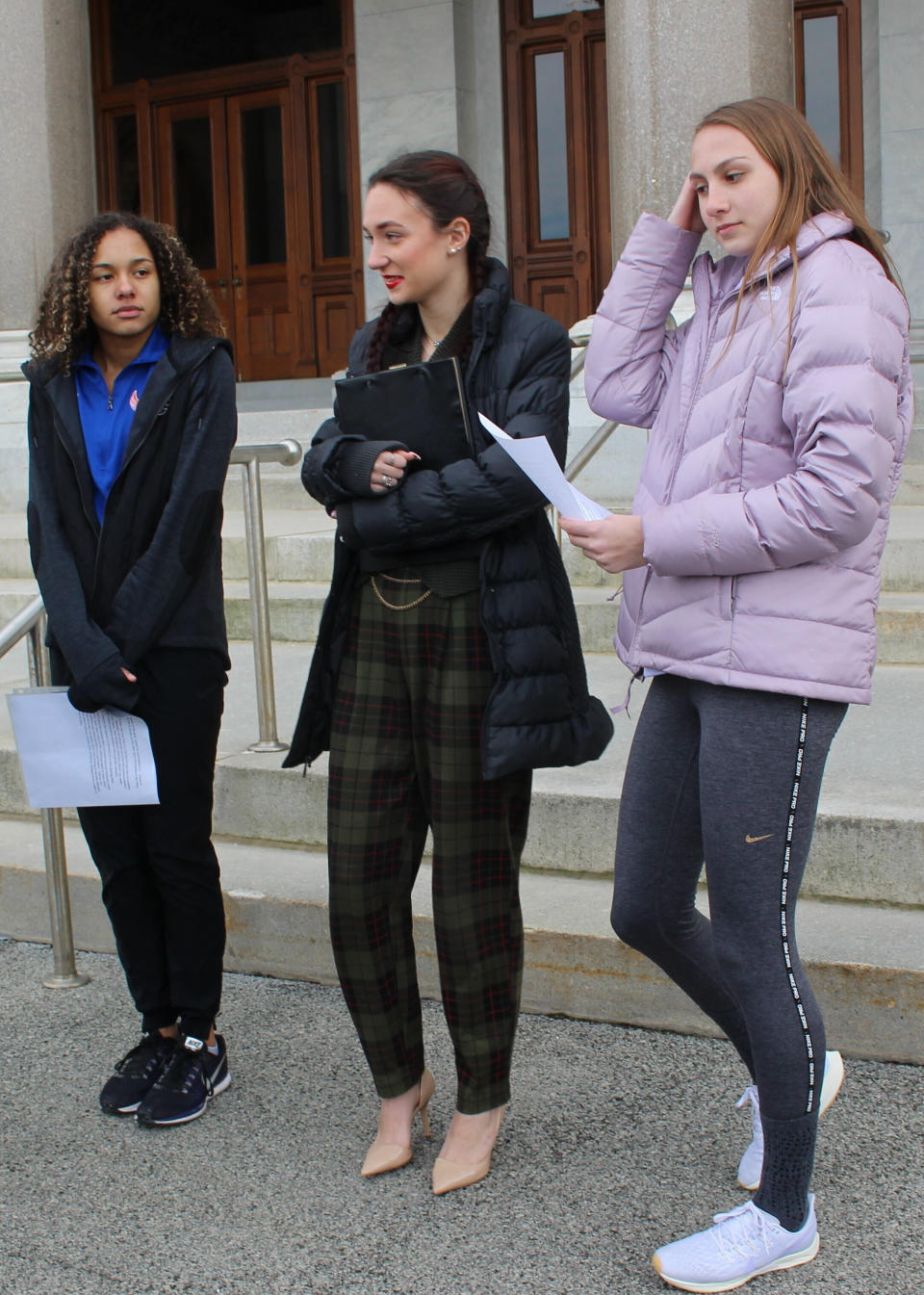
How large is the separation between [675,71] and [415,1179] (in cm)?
557

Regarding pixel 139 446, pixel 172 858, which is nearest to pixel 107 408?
pixel 139 446

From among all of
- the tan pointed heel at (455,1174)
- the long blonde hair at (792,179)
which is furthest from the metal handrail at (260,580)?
the long blonde hair at (792,179)

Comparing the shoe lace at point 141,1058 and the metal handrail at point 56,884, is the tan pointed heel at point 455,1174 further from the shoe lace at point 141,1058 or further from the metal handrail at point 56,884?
the metal handrail at point 56,884

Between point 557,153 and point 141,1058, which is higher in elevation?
point 557,153

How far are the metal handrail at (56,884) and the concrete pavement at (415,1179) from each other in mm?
348

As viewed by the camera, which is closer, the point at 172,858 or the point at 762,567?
the point at 762,567

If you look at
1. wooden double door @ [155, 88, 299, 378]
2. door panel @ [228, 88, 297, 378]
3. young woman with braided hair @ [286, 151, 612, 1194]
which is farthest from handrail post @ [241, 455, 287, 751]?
door panel @ [228, 88, 297, 378]

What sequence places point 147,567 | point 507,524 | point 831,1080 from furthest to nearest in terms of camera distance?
1. point 147,567
2. point 831,1080
3. point 507,524

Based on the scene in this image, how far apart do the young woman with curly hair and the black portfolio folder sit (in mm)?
501

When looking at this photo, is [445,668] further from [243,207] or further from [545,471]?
[243,207]

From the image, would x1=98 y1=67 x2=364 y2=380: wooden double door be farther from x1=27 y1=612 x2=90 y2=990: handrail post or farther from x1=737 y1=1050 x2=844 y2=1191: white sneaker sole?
x1=737 y1=1050 x2=844 y2=1191: white sneaker sole

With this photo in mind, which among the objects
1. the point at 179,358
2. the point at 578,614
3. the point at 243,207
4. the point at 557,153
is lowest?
the point at 578,614

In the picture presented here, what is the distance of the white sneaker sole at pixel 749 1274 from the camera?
2285 millimetres

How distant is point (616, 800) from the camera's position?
12.3 feet
